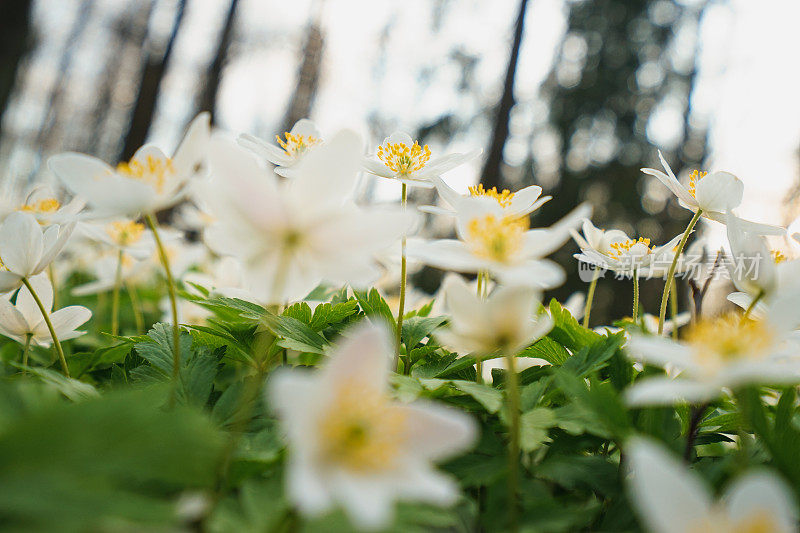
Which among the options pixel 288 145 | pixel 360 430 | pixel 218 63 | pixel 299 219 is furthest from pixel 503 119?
pixel 360 430

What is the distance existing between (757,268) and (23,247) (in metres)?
1.08

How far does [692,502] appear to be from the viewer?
0.45 meters

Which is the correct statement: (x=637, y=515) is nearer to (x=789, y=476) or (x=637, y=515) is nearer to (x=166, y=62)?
(x=789, y=476)

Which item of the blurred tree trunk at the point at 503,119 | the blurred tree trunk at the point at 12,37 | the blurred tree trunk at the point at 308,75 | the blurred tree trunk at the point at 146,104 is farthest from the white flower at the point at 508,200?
the blurred tree trunk at the point at 308,75

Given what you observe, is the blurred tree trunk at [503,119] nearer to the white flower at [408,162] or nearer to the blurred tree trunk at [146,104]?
the blurred tree trunk at [146,104]

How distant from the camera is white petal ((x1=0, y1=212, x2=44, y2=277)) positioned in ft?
2.82

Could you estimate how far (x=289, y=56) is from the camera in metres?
10.6

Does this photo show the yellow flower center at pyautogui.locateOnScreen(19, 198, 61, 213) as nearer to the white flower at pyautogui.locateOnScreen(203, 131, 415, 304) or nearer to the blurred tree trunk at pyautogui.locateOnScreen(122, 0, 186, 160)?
the white flower at pyautogui.locateOnScreen(203, 131, 415, 304)

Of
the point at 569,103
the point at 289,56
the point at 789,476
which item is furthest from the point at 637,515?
the point at 289,56

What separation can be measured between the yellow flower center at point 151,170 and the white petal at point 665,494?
608mm

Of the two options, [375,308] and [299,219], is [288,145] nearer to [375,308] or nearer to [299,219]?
[375,308]

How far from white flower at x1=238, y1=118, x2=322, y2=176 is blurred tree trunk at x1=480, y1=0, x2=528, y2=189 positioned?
493 centimetres

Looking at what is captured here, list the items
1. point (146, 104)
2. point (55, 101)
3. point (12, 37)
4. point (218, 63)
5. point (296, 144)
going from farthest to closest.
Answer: point (55, 101) < point (218, 63) < point (146, 104) < point (12, 37) < point (296, 144)

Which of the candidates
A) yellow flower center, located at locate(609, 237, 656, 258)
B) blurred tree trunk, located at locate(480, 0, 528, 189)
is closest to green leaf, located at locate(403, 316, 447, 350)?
yellow flower center, located at locate(609, 237, 656, 258)
